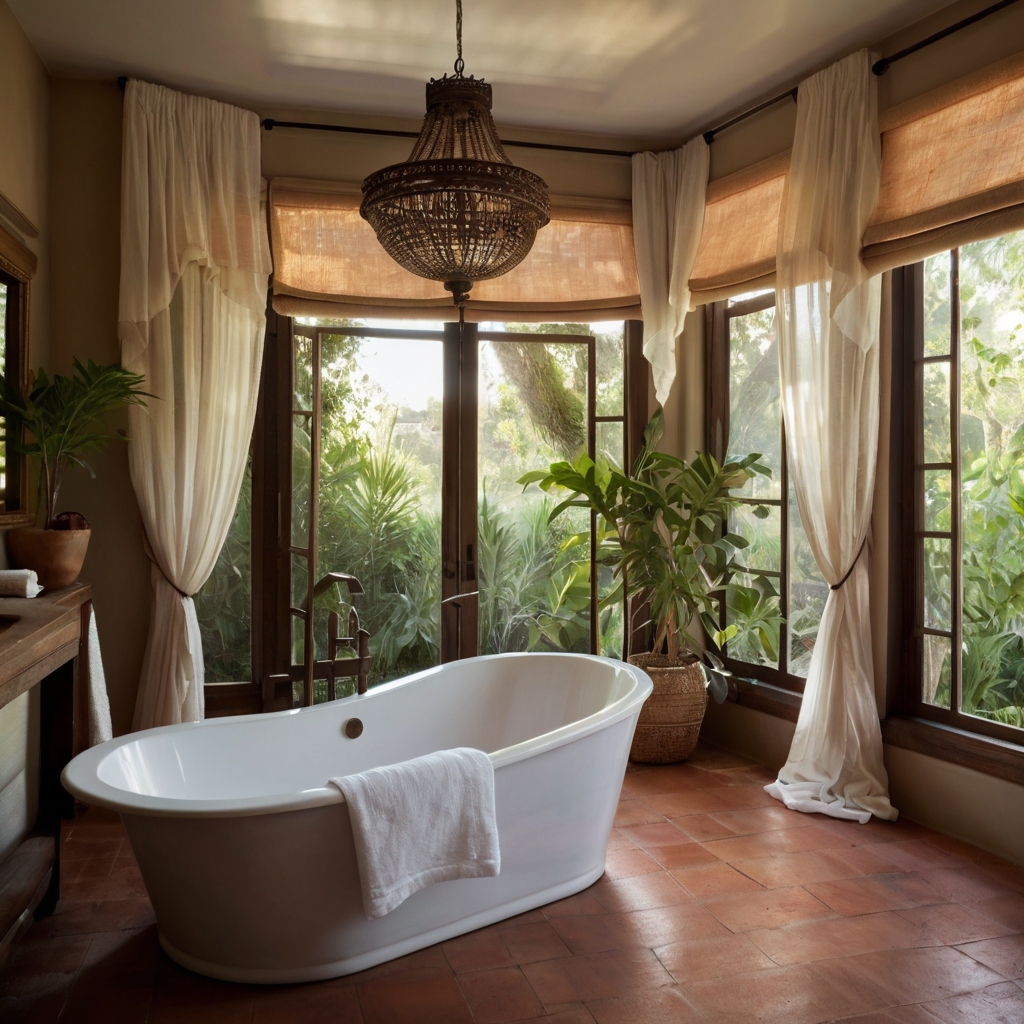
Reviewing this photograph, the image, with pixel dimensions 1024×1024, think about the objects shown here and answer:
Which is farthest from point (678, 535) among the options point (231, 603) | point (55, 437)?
point (55, 437)

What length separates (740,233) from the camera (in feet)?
13.5

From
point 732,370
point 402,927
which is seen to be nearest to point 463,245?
point 402,927

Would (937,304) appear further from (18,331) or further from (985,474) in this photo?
(18,331)

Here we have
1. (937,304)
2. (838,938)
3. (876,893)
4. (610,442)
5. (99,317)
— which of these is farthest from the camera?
(610,442)

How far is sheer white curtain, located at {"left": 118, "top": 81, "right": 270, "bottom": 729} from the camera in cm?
374

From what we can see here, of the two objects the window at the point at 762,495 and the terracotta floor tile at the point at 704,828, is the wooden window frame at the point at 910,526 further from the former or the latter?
the terracotta floor tile at the point at 704,828

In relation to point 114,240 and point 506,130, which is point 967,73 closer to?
point 506,130

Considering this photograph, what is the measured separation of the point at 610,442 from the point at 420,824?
8.56 feet

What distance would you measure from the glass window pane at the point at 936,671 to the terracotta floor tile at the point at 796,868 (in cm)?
73

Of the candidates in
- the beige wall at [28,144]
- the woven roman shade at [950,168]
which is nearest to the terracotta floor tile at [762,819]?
the woven roman shade at [950,168]

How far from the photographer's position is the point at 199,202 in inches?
150

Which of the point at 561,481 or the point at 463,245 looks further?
the point at 561,481

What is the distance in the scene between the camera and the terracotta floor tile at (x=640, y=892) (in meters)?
2.83

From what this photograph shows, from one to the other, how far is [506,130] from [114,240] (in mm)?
1763
